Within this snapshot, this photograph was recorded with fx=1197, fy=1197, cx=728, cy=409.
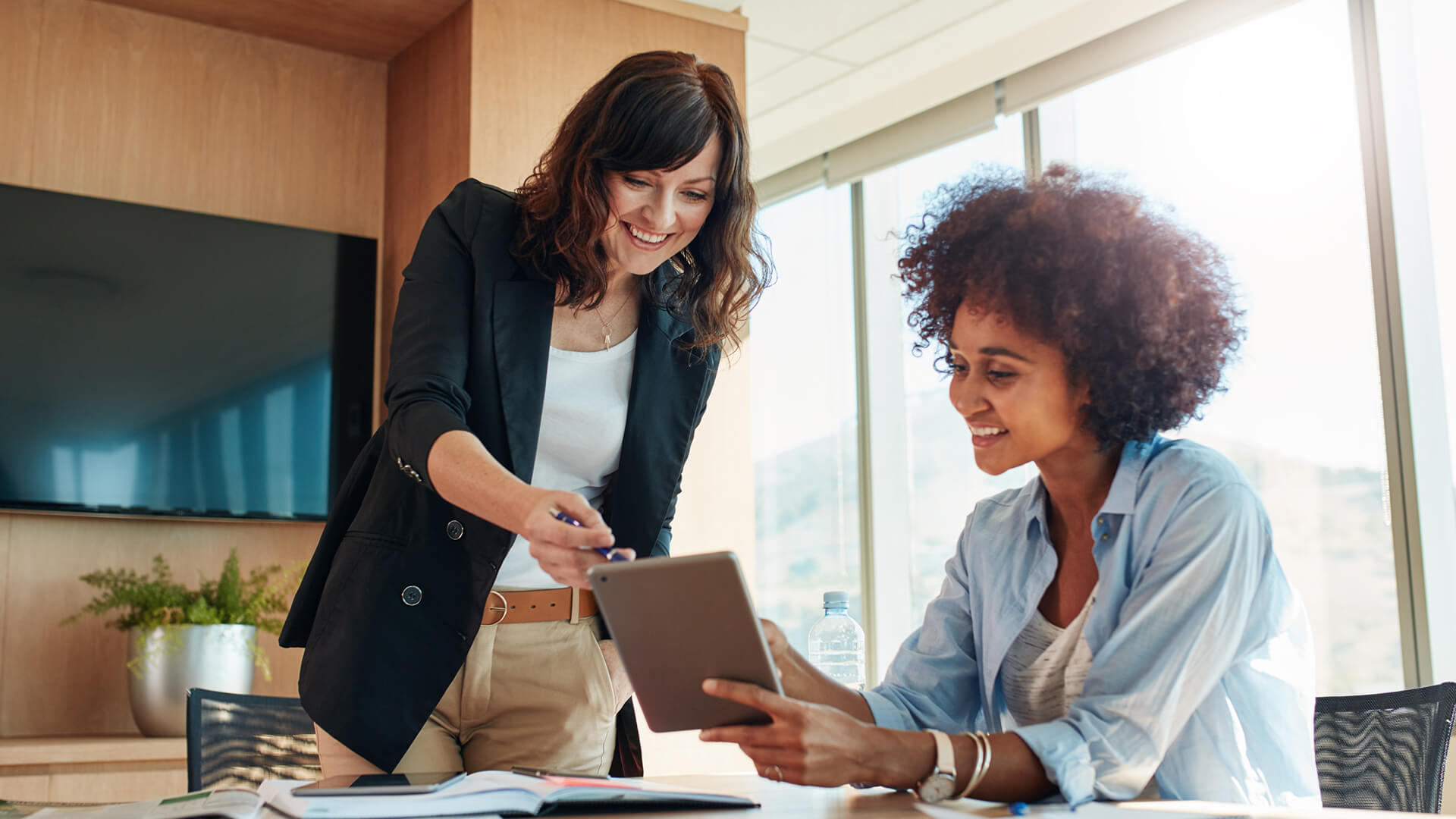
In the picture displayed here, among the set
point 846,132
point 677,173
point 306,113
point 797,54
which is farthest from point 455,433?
point 846,132

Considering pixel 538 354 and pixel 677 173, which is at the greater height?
pixel 677 173

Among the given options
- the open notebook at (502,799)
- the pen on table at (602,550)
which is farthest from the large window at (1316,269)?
the open notebook at (502,799)

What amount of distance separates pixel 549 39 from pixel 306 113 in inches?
29.7

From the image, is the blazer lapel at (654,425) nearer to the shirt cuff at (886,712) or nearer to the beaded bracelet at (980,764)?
the shirt cuff at (886,712)

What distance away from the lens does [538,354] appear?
1.46 meters

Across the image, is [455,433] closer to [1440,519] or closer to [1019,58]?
[1440,519]

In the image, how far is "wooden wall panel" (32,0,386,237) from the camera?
3.13 m

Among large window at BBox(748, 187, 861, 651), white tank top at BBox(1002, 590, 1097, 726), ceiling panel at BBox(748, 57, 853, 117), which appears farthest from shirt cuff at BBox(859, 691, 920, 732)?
large window at BBox(748, 187, 861, 651)

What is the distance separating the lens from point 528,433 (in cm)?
144

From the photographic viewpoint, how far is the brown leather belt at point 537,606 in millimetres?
1395

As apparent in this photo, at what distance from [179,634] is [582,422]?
5.88ft

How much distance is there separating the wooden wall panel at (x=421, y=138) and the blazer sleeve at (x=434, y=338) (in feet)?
5.60

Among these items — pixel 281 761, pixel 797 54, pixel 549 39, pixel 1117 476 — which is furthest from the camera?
pixel 797 54

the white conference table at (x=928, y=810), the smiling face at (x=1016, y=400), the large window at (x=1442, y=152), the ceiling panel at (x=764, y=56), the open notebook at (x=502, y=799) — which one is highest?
the ceiling panel at (x=764, y=56)
